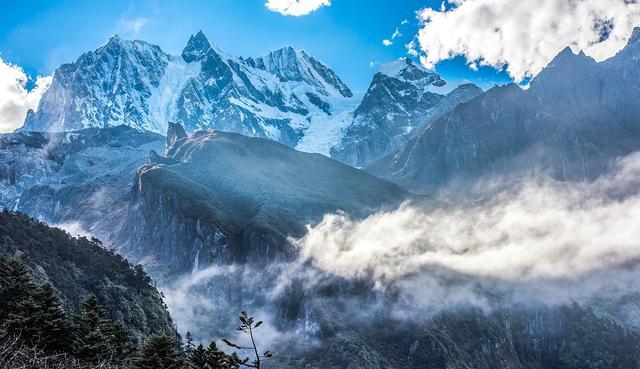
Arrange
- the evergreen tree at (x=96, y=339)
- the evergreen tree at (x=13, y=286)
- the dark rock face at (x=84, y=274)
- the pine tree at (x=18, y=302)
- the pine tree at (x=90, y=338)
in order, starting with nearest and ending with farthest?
the pine tree at (x=18, y=302) < the pine tree at (x=90, y=338) < the evergreen tree at (x=96, y=339) < the evergreen tree at (x=13, y=286) < the dark rock face at (x=84, y=274)

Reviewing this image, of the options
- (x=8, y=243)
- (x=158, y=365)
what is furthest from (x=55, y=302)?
(x=8, y=243)

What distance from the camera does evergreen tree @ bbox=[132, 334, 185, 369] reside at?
68.2 m

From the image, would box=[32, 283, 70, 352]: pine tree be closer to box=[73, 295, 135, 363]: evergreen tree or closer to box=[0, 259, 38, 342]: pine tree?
box=[0, 259, 38, 342]: pine tree

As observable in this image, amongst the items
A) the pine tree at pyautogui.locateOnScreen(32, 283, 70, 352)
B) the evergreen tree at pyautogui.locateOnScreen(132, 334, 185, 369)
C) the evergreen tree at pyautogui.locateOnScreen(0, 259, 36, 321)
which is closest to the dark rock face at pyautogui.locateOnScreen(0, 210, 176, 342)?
the evergreen tree at pyautogui.locateOnScreen(0, 259, 36, 321)

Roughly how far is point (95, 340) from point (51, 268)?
73117 mm

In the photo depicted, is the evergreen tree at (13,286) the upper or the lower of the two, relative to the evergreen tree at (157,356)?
upper

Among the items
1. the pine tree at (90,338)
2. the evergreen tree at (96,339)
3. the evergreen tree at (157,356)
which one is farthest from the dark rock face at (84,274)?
the evergreen tree at (157,356)

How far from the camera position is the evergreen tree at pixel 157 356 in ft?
224

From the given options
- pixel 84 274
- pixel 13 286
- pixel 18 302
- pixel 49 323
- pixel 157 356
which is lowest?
pixel 157 356

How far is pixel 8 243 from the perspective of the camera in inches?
5477

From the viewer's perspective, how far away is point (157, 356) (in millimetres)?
69188

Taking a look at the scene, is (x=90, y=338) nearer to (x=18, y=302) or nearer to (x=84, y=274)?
(x=18, y=302)

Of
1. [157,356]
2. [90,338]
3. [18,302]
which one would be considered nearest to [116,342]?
[90,338]

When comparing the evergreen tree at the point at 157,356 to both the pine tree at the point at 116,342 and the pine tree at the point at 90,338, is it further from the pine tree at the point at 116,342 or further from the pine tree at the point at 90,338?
the pine tree at the point at 116,342
